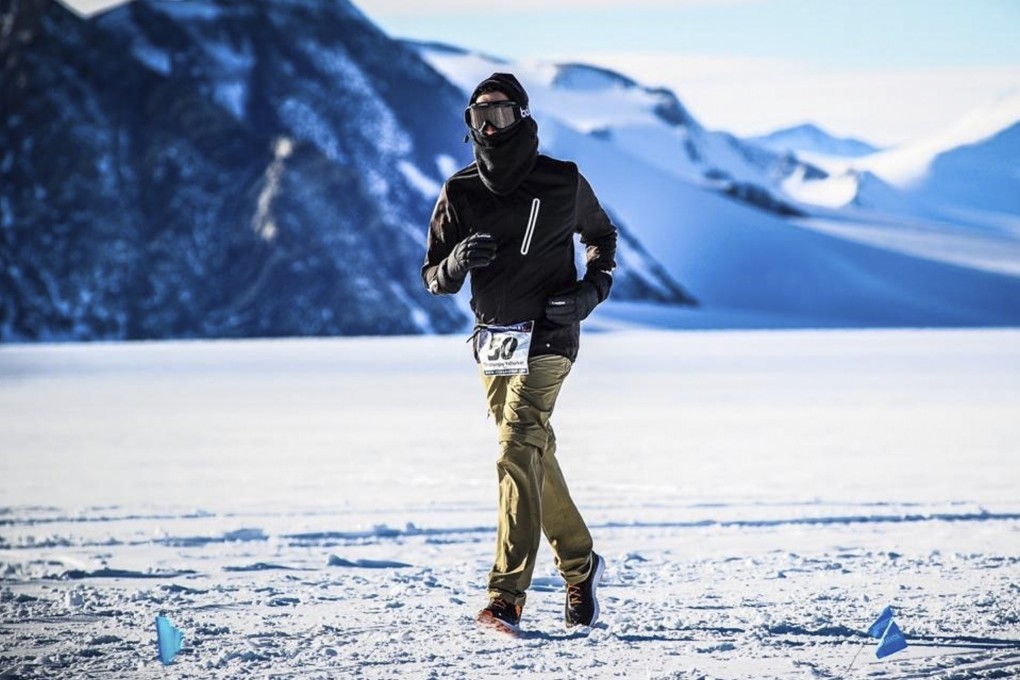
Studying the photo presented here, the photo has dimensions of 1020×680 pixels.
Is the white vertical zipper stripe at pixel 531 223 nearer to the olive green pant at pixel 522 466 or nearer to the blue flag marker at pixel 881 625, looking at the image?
the olive green pant at pixel 522 466

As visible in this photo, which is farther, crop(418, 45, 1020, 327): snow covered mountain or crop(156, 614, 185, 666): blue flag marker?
crop(418, 45, 1020, 327): snow covered mountain

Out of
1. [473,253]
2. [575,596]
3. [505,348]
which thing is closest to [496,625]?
[575,596]

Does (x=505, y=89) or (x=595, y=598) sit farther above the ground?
(x=505, y=89)

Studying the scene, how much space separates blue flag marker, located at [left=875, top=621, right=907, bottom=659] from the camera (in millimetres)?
4688

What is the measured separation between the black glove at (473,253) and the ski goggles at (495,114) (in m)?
0.37

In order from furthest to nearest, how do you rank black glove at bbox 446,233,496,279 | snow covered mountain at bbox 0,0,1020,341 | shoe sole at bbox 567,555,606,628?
1. snow covered mountain at bbox 0,0,1020,341
2. shoe sole at bbox 567,555,606,628
3. black glove at bbox 446,233,496,279

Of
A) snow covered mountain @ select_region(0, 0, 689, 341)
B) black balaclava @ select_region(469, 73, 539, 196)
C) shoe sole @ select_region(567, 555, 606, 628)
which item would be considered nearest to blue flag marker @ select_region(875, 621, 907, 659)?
shoe sole @ select_region(567, 555, 606, 628)

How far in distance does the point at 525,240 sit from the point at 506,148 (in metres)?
0.32

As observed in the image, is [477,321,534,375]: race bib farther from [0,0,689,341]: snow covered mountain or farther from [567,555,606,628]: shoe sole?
[0,0,689,341]: snow covered mountain

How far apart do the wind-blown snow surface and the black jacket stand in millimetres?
1108

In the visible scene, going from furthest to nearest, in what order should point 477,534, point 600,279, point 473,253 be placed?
1. point 477,534
2. point 600,279
3. point 473,253

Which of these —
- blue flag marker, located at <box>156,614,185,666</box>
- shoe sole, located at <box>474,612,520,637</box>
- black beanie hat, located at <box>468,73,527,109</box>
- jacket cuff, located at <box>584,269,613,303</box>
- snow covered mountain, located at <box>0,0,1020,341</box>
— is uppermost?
snow covered mountain, located at <box>0,0,1020,341</box>

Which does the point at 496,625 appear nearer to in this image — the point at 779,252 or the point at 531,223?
the point at 531,223

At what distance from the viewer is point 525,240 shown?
5.25 meters
